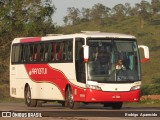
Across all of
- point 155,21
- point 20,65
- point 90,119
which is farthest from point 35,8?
point 155,21

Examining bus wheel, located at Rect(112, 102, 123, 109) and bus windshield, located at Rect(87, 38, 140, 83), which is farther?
bus wheel, located at Rect(112, 102, 123, 109)

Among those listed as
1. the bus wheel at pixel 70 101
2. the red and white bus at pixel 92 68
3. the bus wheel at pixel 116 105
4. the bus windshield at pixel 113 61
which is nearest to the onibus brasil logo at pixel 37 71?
the red and white bus at pixel 92 68

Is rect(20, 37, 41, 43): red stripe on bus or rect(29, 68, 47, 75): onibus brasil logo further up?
rect(20, 37, 41, 43): red stripe on bus

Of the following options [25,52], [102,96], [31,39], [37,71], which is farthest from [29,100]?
[102,96]

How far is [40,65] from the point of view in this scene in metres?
29.3

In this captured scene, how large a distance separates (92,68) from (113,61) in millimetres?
860

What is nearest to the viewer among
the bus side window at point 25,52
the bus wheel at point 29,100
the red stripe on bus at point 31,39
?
the red stripe on bus at point 31,39

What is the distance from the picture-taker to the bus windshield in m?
25.5

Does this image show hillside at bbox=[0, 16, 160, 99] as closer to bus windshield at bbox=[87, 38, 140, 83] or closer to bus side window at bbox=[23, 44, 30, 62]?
bus side window at bbox=[23, 44, 30, 62]

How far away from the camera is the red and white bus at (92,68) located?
25469 mm

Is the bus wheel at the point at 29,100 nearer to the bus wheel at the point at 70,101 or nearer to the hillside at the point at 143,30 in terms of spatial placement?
the bus wheel at the point at 70,101

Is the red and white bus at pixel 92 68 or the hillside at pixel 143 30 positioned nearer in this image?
the red and white bus at pixel 92 68

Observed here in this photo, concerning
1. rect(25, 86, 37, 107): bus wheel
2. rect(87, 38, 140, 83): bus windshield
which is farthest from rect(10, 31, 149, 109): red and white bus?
rect(25, 86, 37, 107): bus wheel

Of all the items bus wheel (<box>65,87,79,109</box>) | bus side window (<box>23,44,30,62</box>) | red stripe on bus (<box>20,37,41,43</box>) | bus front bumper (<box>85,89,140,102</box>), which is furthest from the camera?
bus side window (<box>23,44,30,62</box>)
